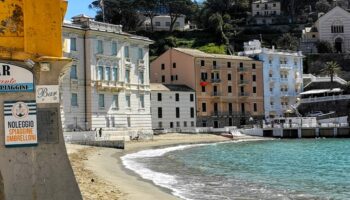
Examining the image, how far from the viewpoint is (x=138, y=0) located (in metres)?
119

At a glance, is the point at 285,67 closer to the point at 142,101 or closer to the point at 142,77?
the point at 142,77

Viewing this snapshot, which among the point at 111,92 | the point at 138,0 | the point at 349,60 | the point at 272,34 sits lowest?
the point at 111,92

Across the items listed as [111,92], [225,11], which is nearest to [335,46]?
[225,11]

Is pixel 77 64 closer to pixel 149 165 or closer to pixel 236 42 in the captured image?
pixel 149 165

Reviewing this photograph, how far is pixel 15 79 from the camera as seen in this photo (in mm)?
10727

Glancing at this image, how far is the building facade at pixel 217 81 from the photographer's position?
3152 inches

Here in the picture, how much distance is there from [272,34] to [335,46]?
16.3 meters

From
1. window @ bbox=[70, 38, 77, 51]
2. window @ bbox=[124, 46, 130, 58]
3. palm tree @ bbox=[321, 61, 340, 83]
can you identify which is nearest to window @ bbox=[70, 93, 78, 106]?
window @ bbox=[70, 38, 77, 51]

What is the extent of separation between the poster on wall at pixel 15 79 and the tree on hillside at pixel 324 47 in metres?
107

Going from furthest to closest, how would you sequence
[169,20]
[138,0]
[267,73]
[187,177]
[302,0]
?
[302,0], [169,20], [138,0], [267,73], [187,177]

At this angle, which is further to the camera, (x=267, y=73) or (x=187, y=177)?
(x=267, y=73)

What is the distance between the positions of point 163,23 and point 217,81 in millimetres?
48521

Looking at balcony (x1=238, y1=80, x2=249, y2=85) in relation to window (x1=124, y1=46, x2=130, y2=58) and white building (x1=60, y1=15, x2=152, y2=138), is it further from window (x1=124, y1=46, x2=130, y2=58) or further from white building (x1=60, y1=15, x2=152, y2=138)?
window (x1=124, y1=46, x2=130, y2=58)

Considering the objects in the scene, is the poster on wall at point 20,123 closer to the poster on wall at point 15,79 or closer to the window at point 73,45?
the poster on wall at point 15,79
